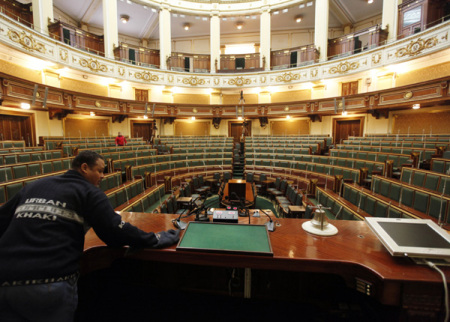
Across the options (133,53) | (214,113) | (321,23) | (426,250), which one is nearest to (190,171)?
(214,113)

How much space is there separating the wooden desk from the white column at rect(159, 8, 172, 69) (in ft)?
33.0

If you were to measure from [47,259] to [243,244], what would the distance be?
0.71 m

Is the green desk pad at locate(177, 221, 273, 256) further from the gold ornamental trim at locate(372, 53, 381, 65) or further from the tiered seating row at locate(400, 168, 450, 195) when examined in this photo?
the gold ornamental trim at locate(372, 53, 381, 65)

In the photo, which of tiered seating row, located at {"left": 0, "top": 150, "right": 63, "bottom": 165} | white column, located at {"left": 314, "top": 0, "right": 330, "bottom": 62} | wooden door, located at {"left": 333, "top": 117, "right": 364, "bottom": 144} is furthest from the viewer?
white column, located at {"left": 314, "top": 0, "right": 330, "bottom": 62}

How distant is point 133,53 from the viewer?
962cm

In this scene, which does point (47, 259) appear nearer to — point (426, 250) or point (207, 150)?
point (426, 250)

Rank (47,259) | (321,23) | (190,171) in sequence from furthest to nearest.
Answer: (321,23) → (190,171) → (47,259)

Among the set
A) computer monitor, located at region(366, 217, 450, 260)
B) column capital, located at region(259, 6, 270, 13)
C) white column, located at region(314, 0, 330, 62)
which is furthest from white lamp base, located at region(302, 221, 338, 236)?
column capital, located at region(259, 6, 270, 13)

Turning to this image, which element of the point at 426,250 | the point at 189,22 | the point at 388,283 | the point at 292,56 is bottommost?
the point at 388,283

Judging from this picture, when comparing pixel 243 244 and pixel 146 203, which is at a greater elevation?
pixel 243 244

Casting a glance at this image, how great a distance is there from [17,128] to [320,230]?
818cm

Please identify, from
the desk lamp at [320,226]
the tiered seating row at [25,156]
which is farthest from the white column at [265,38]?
the desk lamp at [320,226]

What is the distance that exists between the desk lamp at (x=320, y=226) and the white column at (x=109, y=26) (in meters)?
9.85

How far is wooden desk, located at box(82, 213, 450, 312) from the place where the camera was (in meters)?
0.72
